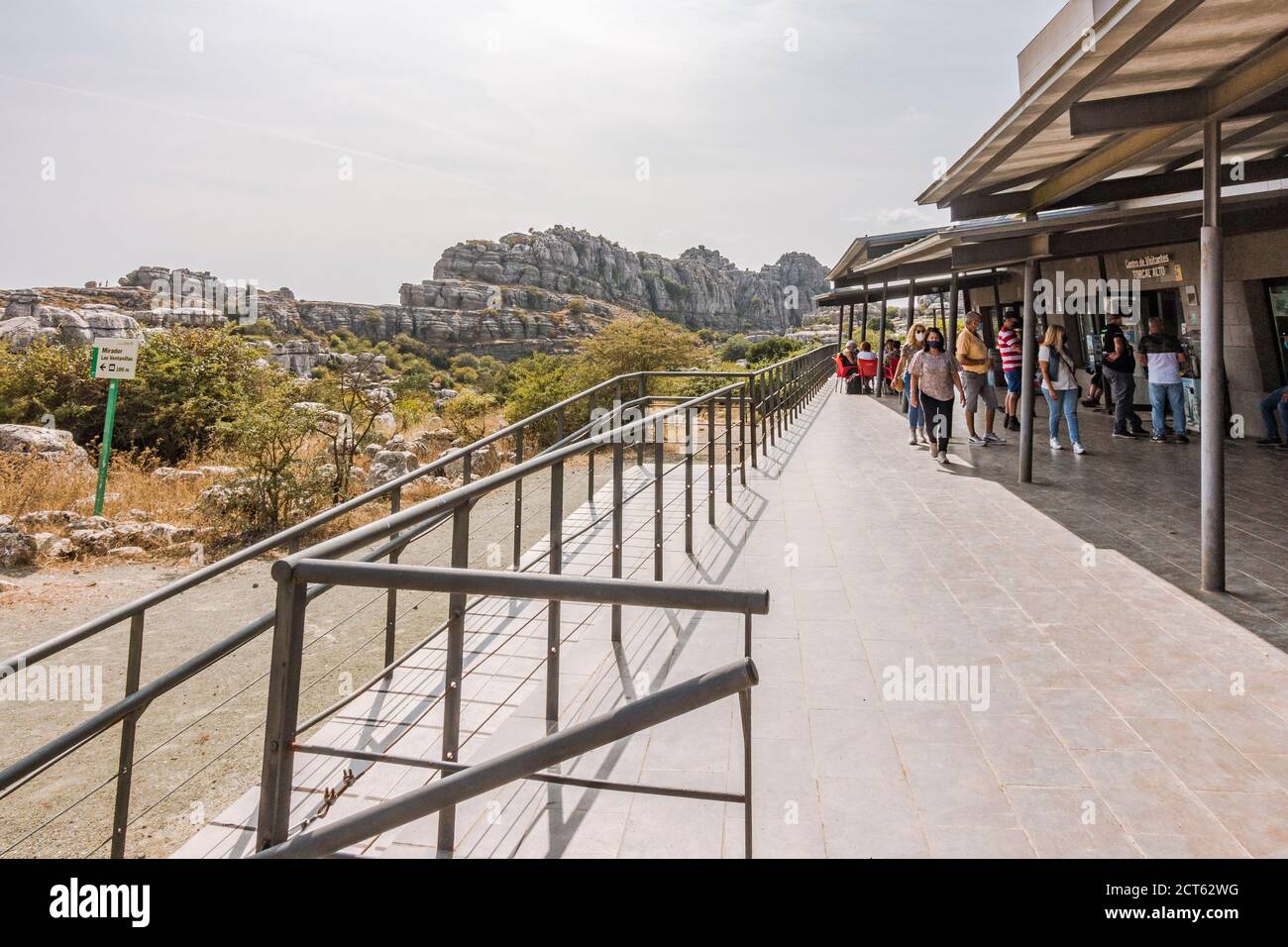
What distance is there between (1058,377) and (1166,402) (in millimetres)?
2612

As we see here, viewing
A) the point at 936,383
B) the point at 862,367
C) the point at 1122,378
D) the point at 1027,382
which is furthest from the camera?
the point at 862,367

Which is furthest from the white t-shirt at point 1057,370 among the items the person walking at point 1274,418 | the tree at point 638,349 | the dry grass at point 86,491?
the tree at point 638,349

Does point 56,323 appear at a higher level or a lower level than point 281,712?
higher

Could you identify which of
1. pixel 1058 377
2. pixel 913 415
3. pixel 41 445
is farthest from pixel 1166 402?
pixel 41 445

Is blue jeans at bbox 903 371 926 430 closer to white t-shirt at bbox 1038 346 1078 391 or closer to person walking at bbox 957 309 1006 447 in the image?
person walking at bbox 957 309 1006 447

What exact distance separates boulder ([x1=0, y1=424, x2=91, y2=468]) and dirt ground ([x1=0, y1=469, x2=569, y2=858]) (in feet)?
22.7

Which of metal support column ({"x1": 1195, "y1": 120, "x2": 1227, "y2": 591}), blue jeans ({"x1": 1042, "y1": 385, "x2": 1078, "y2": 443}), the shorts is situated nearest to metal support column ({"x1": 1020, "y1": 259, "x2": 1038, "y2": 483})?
blue jeans ({"x1": 1042, "y1": 385, "x2": 1078, "y2": 443})

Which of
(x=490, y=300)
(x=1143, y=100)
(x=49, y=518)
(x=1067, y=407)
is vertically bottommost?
(x=49, y=518)

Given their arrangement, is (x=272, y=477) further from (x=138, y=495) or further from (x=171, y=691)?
(x=171, y=691)

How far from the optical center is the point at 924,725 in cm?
340

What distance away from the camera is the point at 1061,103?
504 centimetres

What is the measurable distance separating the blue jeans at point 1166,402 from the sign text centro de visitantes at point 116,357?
16908 millimetres

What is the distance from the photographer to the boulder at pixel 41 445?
55.6 ft
